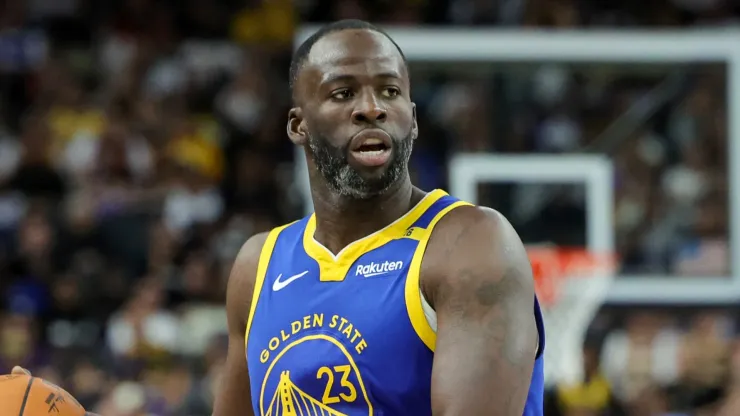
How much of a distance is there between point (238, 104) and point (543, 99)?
11.8ft

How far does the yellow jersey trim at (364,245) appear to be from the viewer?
10.8 feet

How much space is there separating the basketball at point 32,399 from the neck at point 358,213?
0.83m

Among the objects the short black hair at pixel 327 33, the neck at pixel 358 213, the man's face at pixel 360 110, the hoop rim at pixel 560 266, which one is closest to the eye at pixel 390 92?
the man's face at pixel 360 110

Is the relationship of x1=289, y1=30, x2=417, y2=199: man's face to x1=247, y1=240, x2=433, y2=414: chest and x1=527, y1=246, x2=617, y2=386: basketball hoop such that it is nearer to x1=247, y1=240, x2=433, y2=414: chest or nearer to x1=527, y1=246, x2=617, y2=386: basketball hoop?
x1=247, y1=240, x2=433, y2=414: chest

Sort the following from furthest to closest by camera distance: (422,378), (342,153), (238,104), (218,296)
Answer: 1. (238,104)
2. (218,296)
3. (342,153)
4. (422,378)

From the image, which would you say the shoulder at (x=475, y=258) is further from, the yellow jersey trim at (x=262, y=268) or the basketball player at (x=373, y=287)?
the yellow jersey trim at (x=262, y=268)

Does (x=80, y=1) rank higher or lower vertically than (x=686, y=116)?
higher

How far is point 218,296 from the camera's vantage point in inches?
403

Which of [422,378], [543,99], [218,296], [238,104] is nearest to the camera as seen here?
[422,378]

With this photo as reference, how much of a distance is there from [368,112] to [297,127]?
0.33 metres

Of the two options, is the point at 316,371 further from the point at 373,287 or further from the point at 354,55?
the point at 354,55

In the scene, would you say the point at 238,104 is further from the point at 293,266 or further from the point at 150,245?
the point at 293,266

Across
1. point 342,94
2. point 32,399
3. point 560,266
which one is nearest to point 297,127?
point 342,94

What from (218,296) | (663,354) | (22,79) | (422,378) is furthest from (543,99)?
(422,378)
